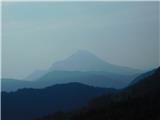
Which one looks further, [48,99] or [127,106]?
[48,99]

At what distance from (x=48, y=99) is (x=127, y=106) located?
4.33 meters

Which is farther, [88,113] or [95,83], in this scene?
[95,83]

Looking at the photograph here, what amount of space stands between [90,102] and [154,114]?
4463 millimetres

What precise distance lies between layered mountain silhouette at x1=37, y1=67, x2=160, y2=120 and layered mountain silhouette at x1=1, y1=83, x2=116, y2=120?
87 centimetres

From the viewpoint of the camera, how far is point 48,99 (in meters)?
13.8

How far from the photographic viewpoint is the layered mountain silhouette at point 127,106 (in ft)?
29.8

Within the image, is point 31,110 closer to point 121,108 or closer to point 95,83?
point 95,83

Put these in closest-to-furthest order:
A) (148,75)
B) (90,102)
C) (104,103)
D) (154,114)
A: (154,114) → (104,103) → (90,102) → (148,75)

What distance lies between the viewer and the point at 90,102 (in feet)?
42.1

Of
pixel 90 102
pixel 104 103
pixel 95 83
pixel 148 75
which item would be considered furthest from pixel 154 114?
pixel 148 75

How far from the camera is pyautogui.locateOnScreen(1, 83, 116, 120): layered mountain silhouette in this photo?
514 inches

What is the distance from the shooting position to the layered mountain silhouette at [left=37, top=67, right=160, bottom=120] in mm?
9086

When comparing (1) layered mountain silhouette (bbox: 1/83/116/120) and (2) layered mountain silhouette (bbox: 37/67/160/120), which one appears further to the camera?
(1) layered mountain silhouette (bbox: 1/83/116/120)

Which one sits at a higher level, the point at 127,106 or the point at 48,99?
the point at 127,106
